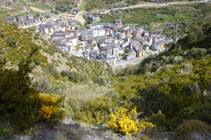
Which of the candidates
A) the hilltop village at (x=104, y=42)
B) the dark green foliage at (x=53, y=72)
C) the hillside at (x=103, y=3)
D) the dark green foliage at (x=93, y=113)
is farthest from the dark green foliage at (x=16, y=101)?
the hillside at (x=103, y=3)

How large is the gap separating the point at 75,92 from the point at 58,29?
61.6 metres

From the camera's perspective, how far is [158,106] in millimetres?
7449

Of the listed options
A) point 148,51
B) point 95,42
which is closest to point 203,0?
point 148,51

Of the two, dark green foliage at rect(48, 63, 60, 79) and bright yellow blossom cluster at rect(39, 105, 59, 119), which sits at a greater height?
bright yellow blossom cluster at rect(39, 105, 59, 119)

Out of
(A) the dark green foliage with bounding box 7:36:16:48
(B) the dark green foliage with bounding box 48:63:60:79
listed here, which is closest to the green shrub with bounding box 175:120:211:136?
(B) the dark green foliage with bounding box 48:63:60:79

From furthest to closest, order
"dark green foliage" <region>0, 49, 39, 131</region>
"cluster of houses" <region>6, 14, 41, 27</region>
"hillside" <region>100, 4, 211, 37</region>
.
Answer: "hillside" <region>100, 4, 211, 37</region> → "cluster of houses" <region>6, 14, 41, 27</region> → "dark green foliage" <region>0, 49, 39, 131</region>

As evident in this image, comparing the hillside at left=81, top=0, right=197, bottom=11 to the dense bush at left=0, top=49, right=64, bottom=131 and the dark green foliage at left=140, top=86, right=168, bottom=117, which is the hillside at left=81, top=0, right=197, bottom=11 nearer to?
the dark green foliage at left=140, top=86, right=168, bottom=117

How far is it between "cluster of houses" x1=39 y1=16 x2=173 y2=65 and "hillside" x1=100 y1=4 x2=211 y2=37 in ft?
44.2

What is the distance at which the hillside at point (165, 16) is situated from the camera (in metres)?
71.8

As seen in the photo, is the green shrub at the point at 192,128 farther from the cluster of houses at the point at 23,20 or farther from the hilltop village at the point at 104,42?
the cluster of houses at the point at 23,20

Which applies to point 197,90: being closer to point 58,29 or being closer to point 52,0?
point 58,29

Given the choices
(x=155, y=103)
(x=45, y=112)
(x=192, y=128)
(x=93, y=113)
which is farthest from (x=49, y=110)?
(x=155, y=103)

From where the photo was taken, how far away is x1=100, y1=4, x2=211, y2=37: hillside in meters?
71.8

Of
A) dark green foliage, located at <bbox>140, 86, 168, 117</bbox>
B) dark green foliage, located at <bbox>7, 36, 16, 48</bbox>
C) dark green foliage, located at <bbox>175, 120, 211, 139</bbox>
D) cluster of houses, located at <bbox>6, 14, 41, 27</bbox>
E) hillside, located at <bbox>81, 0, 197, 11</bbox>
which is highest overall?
hillside, located at <bbox>81, 0, 197, 11</bbox>
